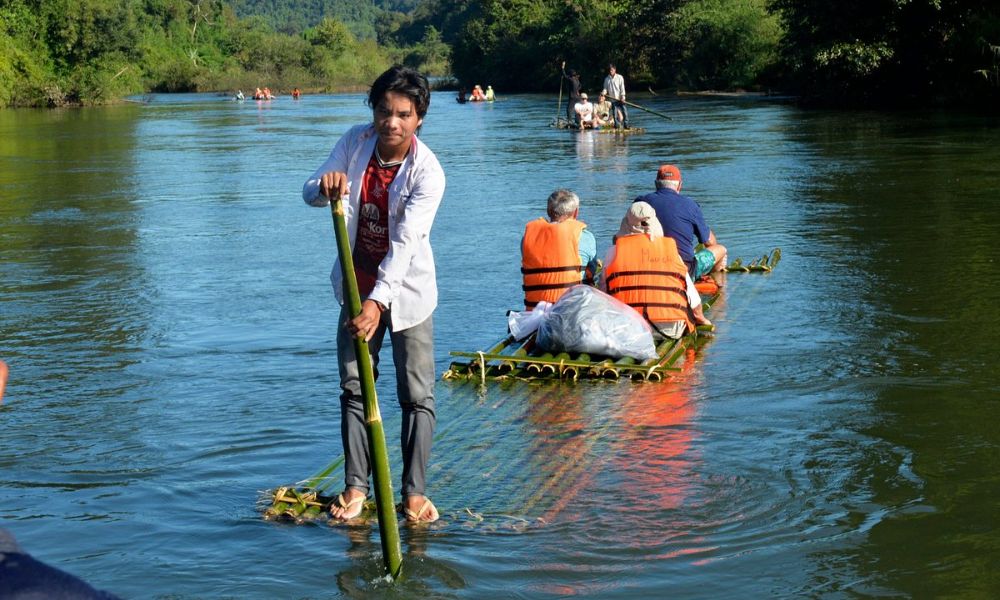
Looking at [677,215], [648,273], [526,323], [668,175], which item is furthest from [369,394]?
[668,175]

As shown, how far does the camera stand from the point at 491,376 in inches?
332

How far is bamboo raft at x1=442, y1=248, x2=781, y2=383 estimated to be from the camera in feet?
27.1

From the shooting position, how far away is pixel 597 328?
8406 millimetres

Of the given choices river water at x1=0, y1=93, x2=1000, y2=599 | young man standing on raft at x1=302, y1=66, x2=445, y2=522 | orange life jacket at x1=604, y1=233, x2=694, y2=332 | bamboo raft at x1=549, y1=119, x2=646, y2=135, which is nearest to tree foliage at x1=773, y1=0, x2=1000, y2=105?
bamboo raft at x1=549, y1=119, x2=646, y2=135

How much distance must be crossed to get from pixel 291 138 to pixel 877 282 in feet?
91.3

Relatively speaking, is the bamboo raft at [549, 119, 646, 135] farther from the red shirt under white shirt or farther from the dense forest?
the red shirt under white shirt

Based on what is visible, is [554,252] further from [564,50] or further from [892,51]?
[564,50]

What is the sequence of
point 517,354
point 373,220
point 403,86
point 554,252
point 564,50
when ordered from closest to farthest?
1. point 403,86
2. point 373,220
3. point 517,354
4. point 554,252
5. point 564,50

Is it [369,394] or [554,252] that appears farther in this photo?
[554,252]

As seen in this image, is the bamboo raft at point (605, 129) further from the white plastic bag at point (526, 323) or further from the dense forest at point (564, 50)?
the white plastic bag at point (526, 323)

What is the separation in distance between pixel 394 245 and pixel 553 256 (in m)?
4.21

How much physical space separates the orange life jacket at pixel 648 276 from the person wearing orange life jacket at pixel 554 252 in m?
0.34

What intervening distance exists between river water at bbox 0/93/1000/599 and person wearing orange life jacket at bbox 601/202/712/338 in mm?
418

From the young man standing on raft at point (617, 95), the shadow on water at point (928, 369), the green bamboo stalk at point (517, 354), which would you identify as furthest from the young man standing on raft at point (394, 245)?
the young man standing on raft at point (617, 95)
